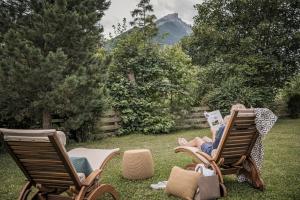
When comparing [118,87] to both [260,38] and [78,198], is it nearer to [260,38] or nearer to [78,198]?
[260,38]

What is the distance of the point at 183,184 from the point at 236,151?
1.03 m

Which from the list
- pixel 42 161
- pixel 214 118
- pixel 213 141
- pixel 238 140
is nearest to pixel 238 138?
pixel 238 140

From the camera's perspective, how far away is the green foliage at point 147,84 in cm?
1315

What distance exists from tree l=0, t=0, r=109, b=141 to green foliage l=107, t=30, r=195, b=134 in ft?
11.3

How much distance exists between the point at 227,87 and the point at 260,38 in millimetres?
3287

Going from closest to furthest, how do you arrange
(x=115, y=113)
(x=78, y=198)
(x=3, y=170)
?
(x=78, y=198) < (x=3, y=170) < (x=115, y=113)

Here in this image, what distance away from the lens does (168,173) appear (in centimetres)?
671

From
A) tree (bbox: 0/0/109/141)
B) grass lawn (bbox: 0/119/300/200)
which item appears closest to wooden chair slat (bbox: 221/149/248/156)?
grass lawn (bbox: 0/119/300/200)

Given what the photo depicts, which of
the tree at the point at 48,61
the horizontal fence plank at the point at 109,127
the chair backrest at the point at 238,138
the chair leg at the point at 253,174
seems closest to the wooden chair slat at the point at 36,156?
the chair backrest at the point at 238,138

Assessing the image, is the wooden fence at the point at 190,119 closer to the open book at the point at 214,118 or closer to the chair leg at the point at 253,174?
the open book at the point at 214,118

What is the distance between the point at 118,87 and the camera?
13.2m

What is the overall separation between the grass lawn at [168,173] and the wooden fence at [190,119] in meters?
3.42

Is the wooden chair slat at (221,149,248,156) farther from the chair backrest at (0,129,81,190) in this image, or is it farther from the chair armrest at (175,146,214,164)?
the chair backrest at (0,129,81,190)

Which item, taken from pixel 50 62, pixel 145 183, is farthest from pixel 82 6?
pixel 145 183
